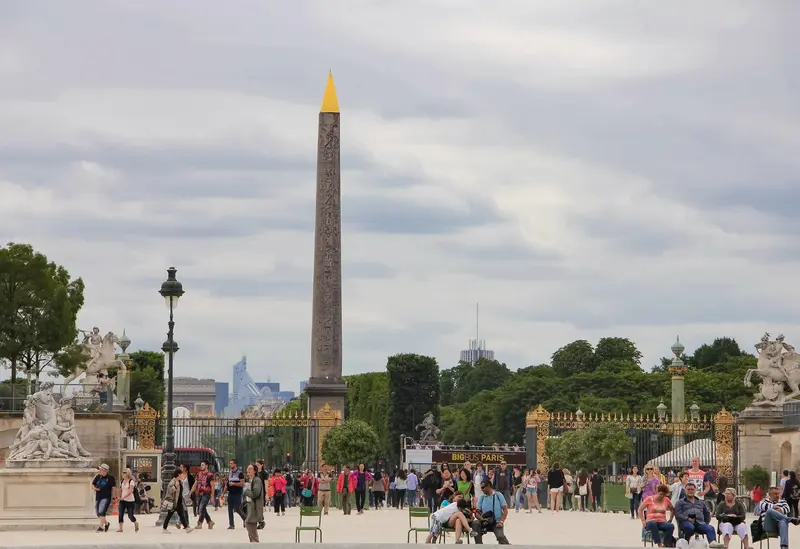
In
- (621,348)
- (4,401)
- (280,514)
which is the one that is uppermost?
(621,348)

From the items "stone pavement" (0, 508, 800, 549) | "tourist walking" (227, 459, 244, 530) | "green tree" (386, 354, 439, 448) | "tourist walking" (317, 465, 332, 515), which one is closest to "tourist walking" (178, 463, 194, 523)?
"stone pavement" (0, 508, 800, 549)

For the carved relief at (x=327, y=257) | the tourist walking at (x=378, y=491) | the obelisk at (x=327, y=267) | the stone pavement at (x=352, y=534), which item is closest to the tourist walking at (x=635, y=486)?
the stone pavement at (x=352, y=534)

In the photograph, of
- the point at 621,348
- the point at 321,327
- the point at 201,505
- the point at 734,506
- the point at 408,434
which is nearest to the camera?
the point at 734,506

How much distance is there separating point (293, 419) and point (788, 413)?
11352 mm

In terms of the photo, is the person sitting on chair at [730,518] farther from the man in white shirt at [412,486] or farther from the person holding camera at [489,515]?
the man in white shirt at [412,486]

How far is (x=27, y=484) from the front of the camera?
25781mm

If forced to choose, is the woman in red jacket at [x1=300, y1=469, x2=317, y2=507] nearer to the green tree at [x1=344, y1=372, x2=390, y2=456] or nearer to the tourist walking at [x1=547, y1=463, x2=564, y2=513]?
the tourist walking at [x1=547, y1=463, x2=564, y2=513]

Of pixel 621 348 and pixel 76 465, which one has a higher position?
pixel 621 348

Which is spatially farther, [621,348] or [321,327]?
[621,348]

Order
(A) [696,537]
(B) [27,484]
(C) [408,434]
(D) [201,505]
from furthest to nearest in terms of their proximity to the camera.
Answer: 1. (C) [408,434]
2. (D) [201,505]
3. (B) [27,484]
4. (A) [696,537]

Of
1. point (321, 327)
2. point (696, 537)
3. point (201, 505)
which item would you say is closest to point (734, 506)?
point (696, 537)

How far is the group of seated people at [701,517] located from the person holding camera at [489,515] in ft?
5.77

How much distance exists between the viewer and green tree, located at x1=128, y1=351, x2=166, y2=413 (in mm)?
74981

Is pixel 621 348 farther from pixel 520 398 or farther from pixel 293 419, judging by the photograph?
pixel 293 419
